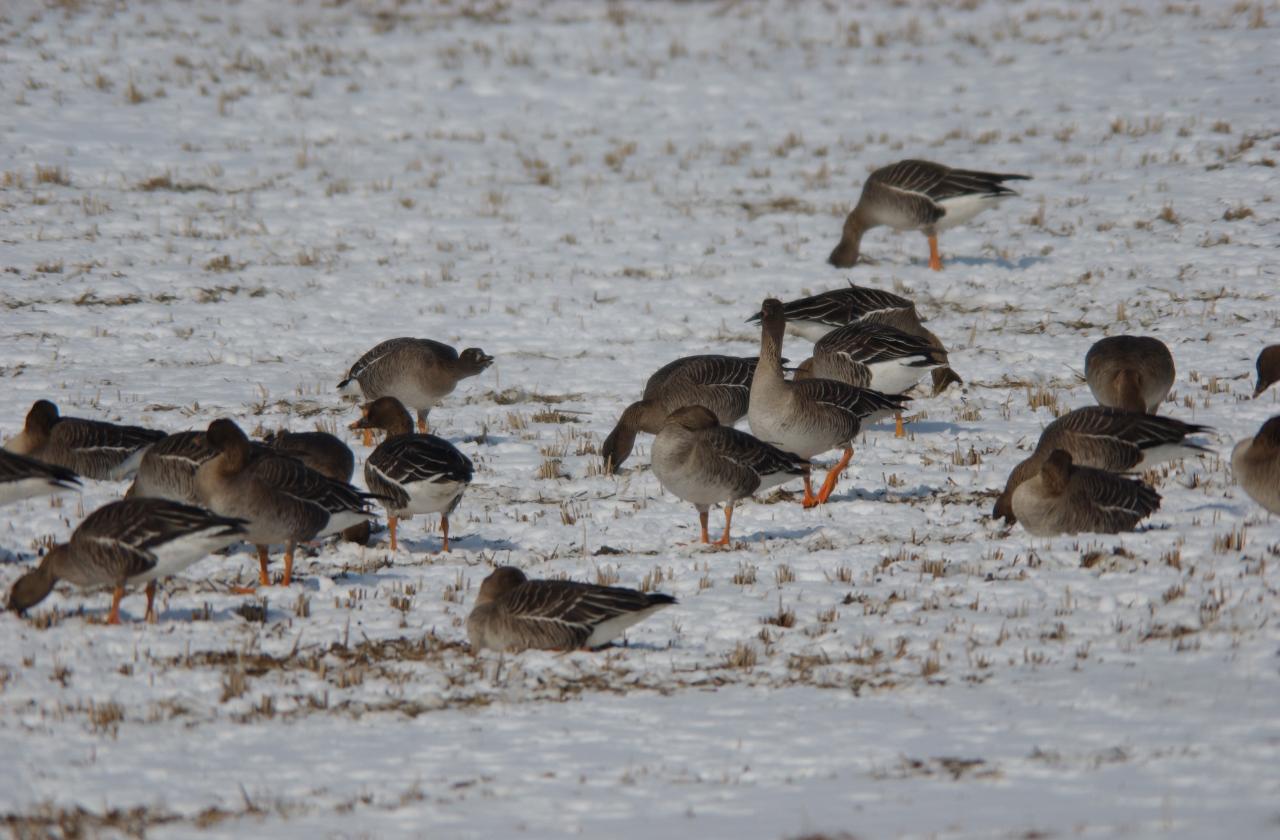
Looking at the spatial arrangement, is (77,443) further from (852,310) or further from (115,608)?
(852,310)

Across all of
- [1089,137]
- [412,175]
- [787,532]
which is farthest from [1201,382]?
[412,175]

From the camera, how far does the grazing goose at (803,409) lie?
1239cm

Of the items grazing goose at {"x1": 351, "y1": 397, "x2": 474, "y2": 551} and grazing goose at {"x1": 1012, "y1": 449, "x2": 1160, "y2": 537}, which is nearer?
grazing goose at {"x1": 1012, "y1": 449, "x2": 1160, "y2": 537}

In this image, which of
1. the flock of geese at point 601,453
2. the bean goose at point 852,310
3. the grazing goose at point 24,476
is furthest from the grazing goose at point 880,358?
the grazing goose at point 24,476

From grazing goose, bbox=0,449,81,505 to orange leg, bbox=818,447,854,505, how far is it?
20.5ft

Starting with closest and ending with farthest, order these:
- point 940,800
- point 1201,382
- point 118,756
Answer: point 940,800 < point 118,756 < point 1201,382

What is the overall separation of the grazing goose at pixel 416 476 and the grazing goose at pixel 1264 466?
5881mm

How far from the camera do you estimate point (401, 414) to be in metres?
13.5

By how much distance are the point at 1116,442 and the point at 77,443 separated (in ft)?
29.1

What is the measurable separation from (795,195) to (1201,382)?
409 inches

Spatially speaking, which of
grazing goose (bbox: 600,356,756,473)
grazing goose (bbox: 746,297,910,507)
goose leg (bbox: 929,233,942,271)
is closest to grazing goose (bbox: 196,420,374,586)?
grazing goose (bbox: 600,356,756,473)

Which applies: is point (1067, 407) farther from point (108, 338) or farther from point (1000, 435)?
point (108, 338)

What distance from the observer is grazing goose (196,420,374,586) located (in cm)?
1003

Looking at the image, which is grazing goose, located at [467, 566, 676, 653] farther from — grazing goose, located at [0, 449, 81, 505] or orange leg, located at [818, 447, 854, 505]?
orange leg, located at [818, 447, 854, 505]
